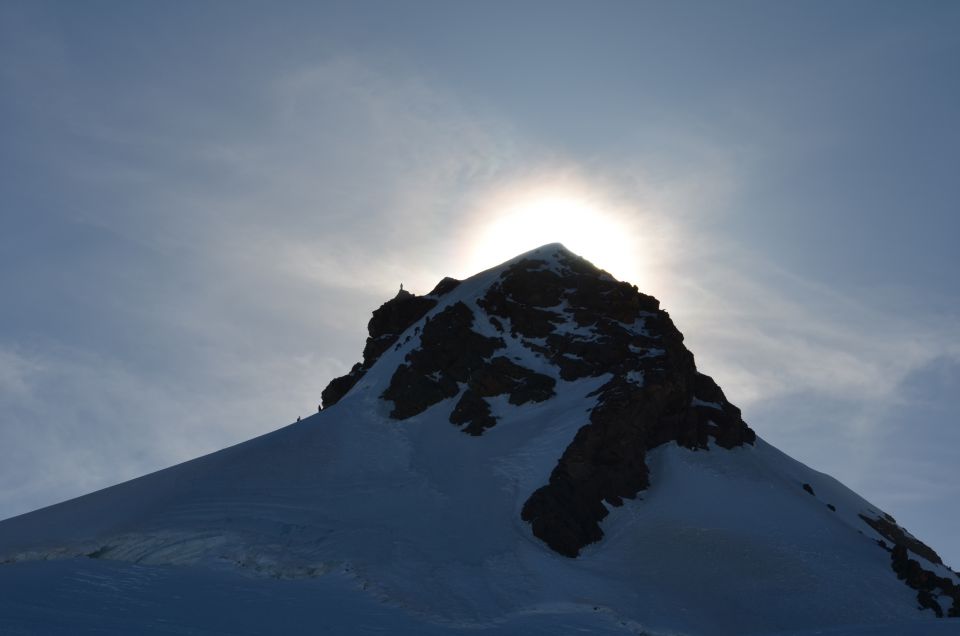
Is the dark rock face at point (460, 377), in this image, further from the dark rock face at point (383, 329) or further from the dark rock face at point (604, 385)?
the dark rock face at point (383, 329)

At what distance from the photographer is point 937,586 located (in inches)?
1857

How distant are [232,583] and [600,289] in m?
48.0

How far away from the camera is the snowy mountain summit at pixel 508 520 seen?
31.8m

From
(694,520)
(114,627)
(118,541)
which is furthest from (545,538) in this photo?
(114,627)

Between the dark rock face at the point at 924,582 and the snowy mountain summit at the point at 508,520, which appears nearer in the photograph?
the snowy mountain summit at the point at 508,520

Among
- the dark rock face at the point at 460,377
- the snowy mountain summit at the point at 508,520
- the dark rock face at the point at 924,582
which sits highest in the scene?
the dark rock face at the point at 460,377

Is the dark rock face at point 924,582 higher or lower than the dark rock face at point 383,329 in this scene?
lower

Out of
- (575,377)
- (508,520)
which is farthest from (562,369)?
(508,520)

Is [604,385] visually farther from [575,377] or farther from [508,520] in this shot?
[508,520]

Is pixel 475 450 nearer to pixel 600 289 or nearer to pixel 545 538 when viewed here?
pixel 545 538

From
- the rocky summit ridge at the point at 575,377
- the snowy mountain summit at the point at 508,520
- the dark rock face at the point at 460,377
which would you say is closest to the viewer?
the snowy mountain summit at the point at 508,520

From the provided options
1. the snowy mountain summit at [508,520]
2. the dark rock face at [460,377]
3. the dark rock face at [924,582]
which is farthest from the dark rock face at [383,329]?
the dark rock face at [924,582]

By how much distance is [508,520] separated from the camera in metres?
46.1

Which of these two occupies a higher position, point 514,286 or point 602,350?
point 514,286
